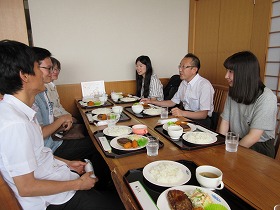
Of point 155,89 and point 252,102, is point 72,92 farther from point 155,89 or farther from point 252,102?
point 252,102

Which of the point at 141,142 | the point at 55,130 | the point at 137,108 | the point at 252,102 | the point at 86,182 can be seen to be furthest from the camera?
the point at 137,108

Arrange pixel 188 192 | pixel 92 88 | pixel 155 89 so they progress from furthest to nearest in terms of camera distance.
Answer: pixel 92 88, pixel 155 89, pixel 188 192

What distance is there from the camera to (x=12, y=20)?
251cm

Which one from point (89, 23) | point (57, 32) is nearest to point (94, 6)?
point (89, 23)

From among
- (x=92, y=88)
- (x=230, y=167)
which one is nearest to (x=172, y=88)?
(x=92, y=88)

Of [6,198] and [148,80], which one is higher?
[148,80]

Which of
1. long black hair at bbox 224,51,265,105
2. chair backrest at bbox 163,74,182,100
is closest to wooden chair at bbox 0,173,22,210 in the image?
long black hair at bbox 224,51,265,105

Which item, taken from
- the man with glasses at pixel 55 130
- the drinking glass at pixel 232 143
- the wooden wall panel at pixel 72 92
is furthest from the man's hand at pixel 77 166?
the wooden wall panel at pixel 72 92

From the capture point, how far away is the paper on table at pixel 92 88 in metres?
3.18

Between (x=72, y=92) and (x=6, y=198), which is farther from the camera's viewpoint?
(x=72, y=92)

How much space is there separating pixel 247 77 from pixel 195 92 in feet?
3.02

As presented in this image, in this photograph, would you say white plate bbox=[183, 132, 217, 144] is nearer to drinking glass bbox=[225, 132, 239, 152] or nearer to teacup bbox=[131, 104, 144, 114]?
drinking glass bbox=[225, 132, 239, 152]

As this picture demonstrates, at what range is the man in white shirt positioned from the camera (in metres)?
0.85

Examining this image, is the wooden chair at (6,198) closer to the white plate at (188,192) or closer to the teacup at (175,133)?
the white plate at (188,192)
